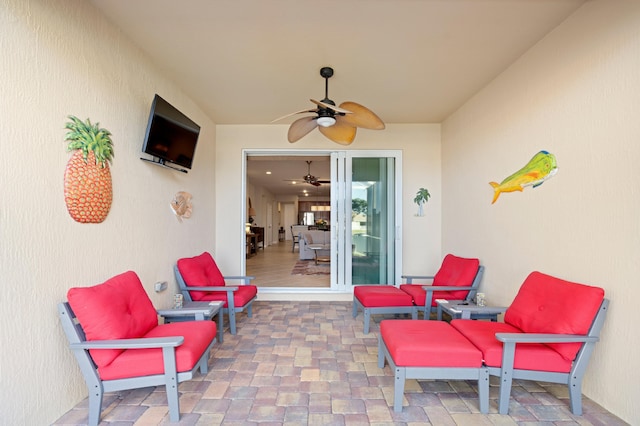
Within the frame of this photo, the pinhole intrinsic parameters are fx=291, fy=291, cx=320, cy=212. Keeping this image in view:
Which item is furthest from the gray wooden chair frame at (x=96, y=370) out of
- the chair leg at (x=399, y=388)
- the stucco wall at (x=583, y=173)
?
the stucco wall at (x=583, y=173)

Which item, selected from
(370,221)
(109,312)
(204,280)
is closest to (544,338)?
(109,312)

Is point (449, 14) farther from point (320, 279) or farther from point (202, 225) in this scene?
point (320, 279)

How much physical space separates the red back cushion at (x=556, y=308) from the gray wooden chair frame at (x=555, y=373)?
0.04 m

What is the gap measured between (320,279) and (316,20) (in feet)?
15.5

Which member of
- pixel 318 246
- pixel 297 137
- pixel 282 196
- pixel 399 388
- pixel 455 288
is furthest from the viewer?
pixel 282 196

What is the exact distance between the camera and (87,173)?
77.2 inches

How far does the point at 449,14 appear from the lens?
83.4 inches

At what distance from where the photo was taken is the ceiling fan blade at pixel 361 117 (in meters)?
2.54

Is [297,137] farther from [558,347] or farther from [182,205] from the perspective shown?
[558,347]

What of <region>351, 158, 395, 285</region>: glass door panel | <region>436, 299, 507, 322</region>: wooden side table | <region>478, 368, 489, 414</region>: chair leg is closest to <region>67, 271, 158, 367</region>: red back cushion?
<region>478, 368, 489, 414</region>: chair leg

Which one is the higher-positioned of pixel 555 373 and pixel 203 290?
pixel 203 290

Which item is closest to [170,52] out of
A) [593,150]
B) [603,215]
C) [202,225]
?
[202,225]

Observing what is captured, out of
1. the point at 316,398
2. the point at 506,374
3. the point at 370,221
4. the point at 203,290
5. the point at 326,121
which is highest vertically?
the point at 326,121

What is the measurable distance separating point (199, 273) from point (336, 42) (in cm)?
274
